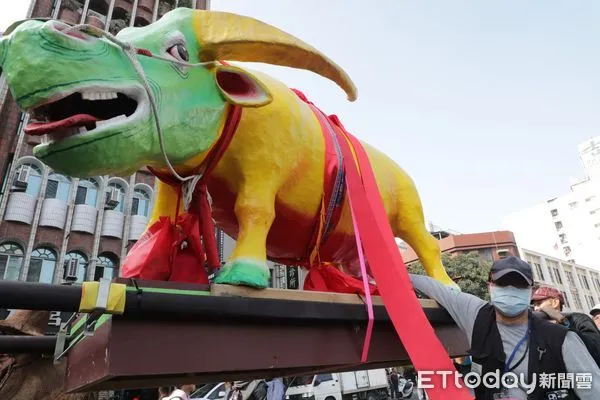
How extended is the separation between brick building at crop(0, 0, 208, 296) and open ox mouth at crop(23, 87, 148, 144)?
13916 mm

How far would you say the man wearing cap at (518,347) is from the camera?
1801mm

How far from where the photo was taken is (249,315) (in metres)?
1.59

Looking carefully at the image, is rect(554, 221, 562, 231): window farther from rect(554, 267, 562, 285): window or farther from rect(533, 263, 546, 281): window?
rect(533, 263, 546, 281): window

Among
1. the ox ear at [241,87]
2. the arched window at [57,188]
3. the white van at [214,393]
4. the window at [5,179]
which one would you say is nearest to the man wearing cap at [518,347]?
the ox ear at [241,87]

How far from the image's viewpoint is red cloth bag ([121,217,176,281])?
176cm

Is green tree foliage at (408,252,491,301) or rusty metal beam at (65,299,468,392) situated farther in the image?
green tree foliage at (408,252,491,301)

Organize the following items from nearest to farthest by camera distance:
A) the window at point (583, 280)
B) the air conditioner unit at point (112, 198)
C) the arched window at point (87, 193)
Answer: the arched window at point (87, 193)
the air conditioner unit at point (112, 198)
the window at point (583, 280)

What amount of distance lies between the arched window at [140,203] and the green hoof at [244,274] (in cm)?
1652

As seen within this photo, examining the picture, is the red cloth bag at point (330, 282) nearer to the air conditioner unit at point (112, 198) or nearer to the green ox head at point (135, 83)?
the green ox head at point (135, 83)

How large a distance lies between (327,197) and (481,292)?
23.2 m

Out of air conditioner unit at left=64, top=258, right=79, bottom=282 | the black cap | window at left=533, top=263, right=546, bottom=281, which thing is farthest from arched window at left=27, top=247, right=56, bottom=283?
window at left=533, top=263, right=546, bottom=281

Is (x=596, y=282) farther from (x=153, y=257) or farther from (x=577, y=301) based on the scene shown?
(x=153, y=257)

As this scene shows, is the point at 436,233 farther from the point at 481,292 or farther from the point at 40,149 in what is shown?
the point at 40,149

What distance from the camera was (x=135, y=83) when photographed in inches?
65.1
